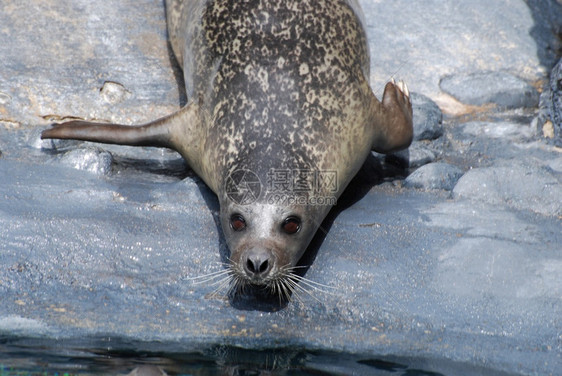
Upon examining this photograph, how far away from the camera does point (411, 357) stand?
4176 mm

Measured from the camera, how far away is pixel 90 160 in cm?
579

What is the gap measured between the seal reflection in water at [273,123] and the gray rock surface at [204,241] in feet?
0.83

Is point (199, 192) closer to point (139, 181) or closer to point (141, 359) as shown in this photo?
point (139, 181)

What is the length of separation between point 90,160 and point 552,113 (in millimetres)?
3577

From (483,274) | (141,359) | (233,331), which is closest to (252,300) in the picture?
(233,331)

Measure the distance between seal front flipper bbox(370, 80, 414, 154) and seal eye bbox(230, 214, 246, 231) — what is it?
4.91 feet

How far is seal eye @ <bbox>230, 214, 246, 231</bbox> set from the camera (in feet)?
15.3

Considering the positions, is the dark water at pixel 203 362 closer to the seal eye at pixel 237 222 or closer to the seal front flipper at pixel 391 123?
the seal eye at pixel 237 222

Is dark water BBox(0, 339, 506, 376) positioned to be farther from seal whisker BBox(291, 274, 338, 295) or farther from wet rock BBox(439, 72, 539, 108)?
wet rock BBox(439, 72, 539, 108)

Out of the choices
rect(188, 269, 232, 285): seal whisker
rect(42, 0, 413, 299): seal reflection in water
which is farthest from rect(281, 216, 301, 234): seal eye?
rect(188, 269, 232, 285): seal whisker

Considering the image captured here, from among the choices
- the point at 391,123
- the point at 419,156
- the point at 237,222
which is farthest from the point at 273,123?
the point at 419,156

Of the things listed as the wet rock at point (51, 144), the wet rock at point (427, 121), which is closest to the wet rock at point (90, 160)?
the wet rock at point (51, 144)

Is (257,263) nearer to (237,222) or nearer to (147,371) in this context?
(237,222)

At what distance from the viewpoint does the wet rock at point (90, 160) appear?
5770 mm
